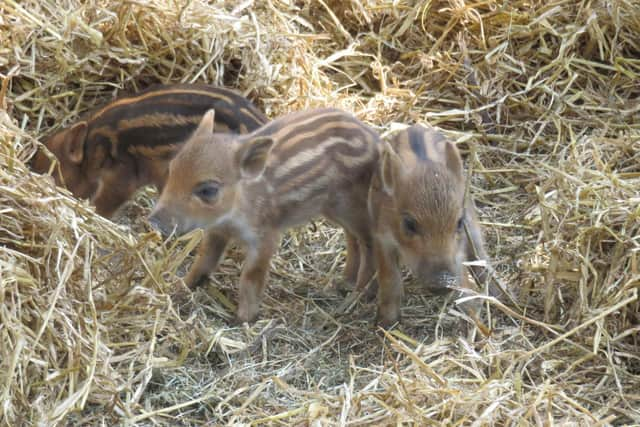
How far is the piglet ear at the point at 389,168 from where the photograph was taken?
462cm

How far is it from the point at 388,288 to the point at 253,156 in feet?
2.75

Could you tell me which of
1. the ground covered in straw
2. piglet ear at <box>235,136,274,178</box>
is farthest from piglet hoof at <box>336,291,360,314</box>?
piglet ear at <box>235,136,274,178</box>

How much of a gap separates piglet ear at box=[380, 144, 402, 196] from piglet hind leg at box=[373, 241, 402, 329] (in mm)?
283

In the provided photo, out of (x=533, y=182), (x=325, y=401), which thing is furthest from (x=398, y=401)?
(x=533, y=182)

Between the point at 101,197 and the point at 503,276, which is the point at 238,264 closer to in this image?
the point at 101,197

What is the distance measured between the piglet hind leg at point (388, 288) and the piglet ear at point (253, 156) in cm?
64

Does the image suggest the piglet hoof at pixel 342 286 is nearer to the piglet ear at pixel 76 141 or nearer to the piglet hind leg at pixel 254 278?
the piglet hind leg at pixel 254 278

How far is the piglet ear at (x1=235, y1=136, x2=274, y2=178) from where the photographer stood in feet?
15.5

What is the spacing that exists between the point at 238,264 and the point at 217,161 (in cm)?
76

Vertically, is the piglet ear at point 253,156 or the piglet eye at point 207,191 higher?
the piglet ear at point 253,156

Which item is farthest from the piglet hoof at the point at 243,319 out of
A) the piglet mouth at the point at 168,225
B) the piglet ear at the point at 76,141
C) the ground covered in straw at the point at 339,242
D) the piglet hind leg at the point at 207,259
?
the piglet ear at the point at 76,141

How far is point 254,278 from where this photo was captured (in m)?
4.88

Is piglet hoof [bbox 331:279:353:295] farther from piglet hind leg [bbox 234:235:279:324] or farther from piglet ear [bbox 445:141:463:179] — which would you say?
piglet ear [bbox 445:141:463:179]

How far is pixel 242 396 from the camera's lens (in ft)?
13.7
